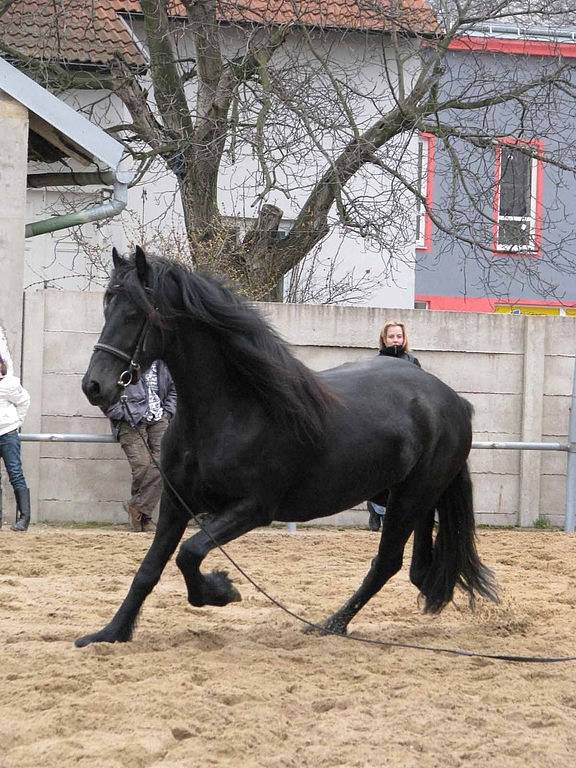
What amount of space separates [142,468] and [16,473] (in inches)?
41.3

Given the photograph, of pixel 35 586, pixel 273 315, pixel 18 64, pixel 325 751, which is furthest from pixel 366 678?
pixel 18 64

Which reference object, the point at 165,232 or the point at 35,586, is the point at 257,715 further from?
the point at 165,232

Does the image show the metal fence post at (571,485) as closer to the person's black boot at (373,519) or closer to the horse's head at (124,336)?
the person's black boot at (373,519)

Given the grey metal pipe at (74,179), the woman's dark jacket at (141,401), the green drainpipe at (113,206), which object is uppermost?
the grey metal pipe at (74,179)

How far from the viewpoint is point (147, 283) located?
5102mm

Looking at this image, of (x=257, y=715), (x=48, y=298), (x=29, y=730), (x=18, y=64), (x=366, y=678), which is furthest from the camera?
(x=18, y=64)

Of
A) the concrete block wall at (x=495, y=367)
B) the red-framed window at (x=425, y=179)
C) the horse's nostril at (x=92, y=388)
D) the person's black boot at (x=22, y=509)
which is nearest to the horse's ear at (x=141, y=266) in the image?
the horse's nostril at (x=92, y=388)

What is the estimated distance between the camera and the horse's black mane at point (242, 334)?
514 cm

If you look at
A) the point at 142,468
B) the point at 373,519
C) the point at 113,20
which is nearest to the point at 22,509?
the point at 142,468

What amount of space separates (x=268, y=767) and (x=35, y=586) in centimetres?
373

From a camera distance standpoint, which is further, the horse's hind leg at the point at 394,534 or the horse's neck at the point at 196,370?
the horse's hind leg at the point at 394,534

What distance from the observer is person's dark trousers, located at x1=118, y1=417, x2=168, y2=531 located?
9852 millimetres

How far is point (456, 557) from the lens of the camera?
6.30 meters

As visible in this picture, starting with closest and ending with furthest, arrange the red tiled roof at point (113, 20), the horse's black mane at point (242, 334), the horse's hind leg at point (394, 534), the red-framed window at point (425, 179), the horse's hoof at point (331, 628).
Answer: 1. the horse's black mane at point (242, 334)
2. the horse's hoof at point (331, 628)
3. the horse's hind leg at point (394, 534)
4. the red tiled roof at point (113, 20)
5. the red-framed window at point (425, 179)
